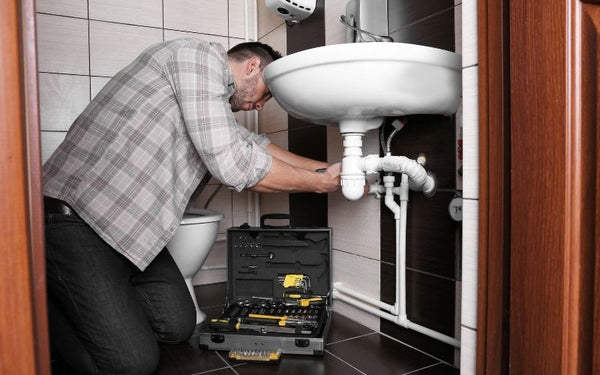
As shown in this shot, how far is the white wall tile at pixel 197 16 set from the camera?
236 centimetres

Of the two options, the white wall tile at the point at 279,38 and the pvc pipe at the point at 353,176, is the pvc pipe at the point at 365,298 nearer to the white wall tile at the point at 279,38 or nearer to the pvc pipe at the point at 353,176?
the pvc pipe at the point at 353,176

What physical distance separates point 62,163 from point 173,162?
12.3 inches

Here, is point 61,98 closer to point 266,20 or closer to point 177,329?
point 266,20

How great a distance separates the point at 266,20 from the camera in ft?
8.02

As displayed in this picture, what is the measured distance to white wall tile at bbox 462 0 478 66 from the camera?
85 cm

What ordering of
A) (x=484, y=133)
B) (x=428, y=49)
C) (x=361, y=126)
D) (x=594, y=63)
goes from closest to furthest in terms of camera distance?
(x=594, y=63) → (x=484, y=133) → (x=428, y=49) → (x=361, y=126)

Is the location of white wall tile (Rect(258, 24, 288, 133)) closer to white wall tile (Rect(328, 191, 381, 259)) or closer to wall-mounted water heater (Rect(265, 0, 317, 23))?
wall-mounted water heater (Rect(265, 0, 317, 23))

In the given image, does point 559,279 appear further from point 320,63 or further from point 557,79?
point 320,63

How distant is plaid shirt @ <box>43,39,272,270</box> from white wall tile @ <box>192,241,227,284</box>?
1.08 meters

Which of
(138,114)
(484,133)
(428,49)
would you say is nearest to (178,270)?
(138,114)

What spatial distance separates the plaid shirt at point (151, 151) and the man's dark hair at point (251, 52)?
13 cm

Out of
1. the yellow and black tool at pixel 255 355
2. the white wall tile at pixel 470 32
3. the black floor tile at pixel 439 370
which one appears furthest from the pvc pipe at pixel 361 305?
the white wall tile at pixel 470 32

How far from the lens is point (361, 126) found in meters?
1.38

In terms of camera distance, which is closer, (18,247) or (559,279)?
(18,247)
